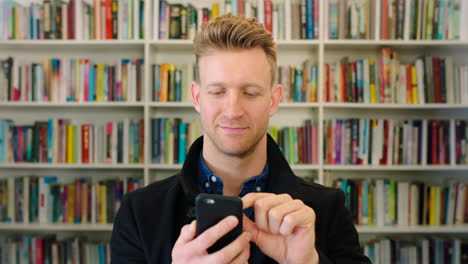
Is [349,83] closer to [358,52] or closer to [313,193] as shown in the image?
[358,52]

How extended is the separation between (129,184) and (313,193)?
5.55ft

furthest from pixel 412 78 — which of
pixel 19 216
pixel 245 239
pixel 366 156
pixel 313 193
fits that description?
pixel 19 216

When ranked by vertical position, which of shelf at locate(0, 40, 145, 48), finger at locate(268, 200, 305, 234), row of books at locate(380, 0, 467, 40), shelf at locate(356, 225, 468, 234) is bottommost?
shelf at locate(356, 225, 468, 234)

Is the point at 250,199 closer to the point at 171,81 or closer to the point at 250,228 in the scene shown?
the point at 250,228

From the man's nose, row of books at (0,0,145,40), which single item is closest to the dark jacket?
the man's nose

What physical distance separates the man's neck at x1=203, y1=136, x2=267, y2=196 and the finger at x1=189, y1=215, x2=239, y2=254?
1.25ft

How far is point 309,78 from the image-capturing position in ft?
8.66

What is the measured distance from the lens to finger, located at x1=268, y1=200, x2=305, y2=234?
2.87ft

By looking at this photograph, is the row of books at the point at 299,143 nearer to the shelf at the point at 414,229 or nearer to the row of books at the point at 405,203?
the row of books at the point at 405,203

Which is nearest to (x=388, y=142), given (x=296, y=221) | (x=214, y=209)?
(x=296, y=221)

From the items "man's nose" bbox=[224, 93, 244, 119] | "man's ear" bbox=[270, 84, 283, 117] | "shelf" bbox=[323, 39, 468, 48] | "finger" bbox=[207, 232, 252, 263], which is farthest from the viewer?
"shelf" bbox=[323, 39, 468, 48]

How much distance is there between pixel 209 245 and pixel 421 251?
2.28m

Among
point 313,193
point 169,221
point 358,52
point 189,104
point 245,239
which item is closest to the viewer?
point 245,239

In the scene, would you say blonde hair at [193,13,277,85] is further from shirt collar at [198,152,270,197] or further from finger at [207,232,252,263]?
finger at [207,232,252,263]
